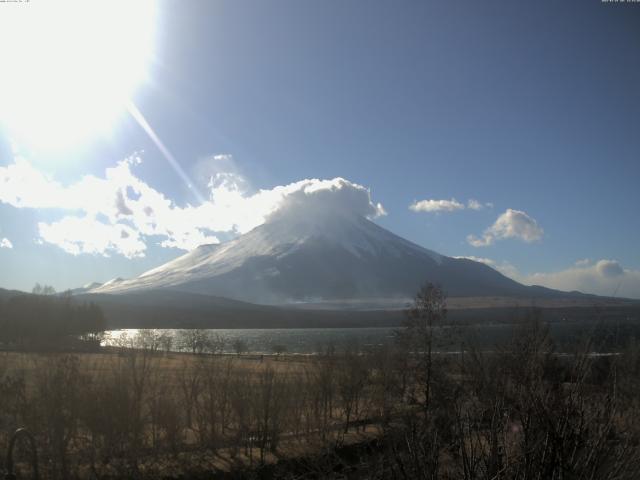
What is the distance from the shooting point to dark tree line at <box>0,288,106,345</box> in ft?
199

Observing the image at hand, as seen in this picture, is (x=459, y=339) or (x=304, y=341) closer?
(x=459, y=339)

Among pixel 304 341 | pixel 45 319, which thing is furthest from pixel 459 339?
pixel 304 341

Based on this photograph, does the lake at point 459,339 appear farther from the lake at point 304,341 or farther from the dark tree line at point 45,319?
the dark tree line at point 45,319

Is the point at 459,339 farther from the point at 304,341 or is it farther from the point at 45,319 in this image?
the point at 304,341

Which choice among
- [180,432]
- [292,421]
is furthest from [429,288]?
[180,432]

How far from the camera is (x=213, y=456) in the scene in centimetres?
2097

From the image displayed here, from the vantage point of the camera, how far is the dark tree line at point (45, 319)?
60.5 meters

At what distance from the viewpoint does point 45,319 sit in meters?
71.6

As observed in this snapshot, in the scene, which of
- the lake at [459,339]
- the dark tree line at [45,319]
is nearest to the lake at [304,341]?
the lake at [459,339]

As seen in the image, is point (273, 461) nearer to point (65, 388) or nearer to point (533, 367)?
point (65, 388)

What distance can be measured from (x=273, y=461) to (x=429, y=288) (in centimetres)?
1457

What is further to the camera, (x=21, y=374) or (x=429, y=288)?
(x=429, y=288)

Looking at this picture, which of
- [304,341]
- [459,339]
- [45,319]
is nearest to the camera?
[459,339]

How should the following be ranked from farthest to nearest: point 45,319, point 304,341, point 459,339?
point 304,341
point 45,319
point 459,339
